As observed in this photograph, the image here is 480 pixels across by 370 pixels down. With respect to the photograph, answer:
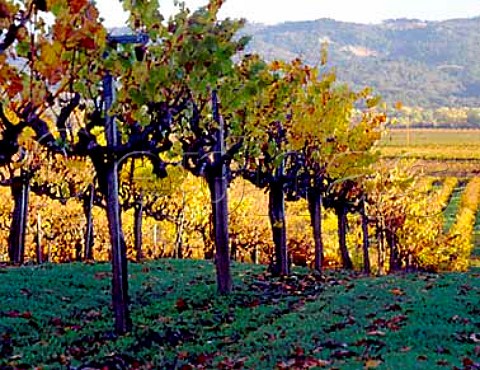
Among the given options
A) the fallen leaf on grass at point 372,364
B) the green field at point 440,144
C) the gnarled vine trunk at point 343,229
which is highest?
the green field at point 440,144

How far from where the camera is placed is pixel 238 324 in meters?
14.7

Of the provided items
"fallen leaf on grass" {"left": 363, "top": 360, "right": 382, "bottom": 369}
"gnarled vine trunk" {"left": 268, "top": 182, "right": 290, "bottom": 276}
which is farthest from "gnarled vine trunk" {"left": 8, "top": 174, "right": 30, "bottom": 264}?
"fallen leaf on grass" {"left": 363, "top": 360, "right": 382, "bottom": 369}

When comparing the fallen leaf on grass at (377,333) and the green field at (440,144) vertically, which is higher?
the green field at (440,144)

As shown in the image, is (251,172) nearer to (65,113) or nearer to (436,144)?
(65,113)

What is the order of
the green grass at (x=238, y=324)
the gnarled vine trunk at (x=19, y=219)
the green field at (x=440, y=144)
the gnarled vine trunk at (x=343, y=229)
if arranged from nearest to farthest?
the green grass at (x=238, y=324) → the gnarled vine trunk at (x=19, y=219) → the gnarled vine trunk at (x=343, y=229) → the green field at (x=440, y=144)

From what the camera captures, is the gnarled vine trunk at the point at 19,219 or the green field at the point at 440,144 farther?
the green field at the point at 440,144

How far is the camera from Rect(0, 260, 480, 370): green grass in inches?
409

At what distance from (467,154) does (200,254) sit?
176 feet

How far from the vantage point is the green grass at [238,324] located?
10.4 m

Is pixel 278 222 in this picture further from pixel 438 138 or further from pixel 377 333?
pixel 438 138

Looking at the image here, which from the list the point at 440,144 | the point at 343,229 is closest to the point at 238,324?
the point at 343,229

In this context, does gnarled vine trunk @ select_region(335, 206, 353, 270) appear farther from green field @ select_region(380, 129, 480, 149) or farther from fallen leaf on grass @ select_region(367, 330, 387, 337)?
green field @ select_region(380, 129, 480, 149)

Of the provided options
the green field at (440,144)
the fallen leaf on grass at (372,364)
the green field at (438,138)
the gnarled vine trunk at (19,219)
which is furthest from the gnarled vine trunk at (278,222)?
the green field at (438,138)

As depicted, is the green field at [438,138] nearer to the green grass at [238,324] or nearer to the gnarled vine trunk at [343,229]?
the gnarled vine trunk at [343,229]
